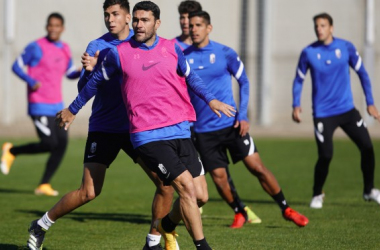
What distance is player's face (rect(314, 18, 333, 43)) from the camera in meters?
11.2

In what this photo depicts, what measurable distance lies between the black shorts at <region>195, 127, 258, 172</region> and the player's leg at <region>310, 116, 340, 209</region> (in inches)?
75.5

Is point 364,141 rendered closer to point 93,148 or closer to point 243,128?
point 243,128

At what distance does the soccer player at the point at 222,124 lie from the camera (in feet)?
31.2

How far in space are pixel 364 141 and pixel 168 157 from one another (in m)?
4.93

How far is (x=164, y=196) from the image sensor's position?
7922 millimetres

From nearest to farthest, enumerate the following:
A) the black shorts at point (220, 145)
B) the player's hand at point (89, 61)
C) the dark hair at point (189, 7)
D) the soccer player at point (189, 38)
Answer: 1. the player's hand at point (89, 61)
2. the black shorts at point (220, 145)
3. the soccer player at point (189, 38)
4. the dark hair at point (189, 7)

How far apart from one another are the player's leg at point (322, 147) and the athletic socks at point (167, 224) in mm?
3849

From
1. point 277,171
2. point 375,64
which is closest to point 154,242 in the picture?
point 277,171

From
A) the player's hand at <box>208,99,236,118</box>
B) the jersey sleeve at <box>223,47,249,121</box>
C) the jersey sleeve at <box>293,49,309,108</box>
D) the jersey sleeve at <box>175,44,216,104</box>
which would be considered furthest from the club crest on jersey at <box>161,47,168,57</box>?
the jersey sleeve at <box>293,49,309,108</box>

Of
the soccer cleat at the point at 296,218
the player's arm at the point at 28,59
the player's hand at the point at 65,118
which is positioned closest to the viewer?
the player's hand at the point at 65,118

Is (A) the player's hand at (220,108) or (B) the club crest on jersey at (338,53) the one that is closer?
(A) the player's hand at (220,108)

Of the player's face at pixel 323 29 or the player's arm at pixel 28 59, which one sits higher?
the player's face at pixel 323 29

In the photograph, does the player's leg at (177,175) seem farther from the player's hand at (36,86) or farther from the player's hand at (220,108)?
the player's hand at (36,86)

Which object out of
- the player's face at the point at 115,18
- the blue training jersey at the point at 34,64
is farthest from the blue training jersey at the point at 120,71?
the blue training jersey at the point at 34,64
